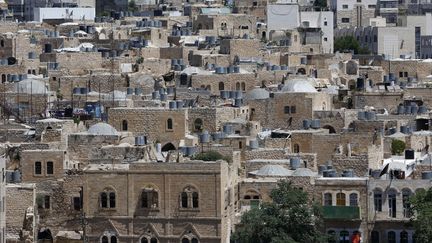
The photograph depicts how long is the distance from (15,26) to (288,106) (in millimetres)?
37402

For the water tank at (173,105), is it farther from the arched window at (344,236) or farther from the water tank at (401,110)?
the arched window at (344,236)

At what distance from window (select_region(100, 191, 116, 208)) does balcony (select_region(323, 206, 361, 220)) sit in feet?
19.8

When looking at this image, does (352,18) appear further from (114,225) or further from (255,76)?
(114,225)

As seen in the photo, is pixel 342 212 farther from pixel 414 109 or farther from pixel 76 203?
pixel 414 109

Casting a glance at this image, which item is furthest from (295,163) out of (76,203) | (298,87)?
(298,87)

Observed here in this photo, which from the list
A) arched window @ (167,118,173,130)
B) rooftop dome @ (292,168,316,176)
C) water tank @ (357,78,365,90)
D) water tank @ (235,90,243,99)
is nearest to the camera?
rooftop dome @ (292,168,316,176)

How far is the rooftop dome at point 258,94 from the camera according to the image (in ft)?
338

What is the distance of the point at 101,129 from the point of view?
89500 mm

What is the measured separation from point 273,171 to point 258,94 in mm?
21836

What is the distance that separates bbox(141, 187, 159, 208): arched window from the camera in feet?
253

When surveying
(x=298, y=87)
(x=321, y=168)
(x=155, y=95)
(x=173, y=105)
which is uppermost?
(x=298, y=87)

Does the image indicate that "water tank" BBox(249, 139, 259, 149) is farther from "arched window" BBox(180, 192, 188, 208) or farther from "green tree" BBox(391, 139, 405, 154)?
"arched window" BBox(180, 192, 188, 208)

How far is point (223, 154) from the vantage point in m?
85.2

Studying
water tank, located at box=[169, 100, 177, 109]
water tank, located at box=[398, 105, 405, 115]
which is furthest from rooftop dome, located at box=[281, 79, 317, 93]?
water tank, located at box=[169, 100, 177, 109]
